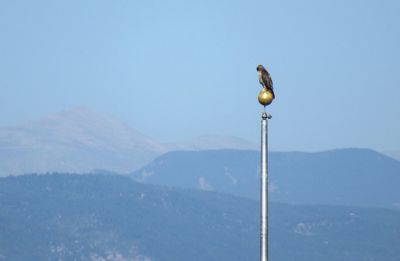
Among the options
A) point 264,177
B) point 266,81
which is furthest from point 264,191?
point 266,81

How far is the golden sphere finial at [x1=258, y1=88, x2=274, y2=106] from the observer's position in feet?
67.5

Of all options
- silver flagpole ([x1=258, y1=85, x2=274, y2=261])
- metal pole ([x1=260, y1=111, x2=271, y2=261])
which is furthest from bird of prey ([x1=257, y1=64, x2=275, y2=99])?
metal pole ([x1=260, y1=111, x2=271, y2=261])

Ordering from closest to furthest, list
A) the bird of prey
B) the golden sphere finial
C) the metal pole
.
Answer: the metal pole → the golden sphere finial → the bird of prey

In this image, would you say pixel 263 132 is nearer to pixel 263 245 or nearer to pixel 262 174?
pixel 262 174

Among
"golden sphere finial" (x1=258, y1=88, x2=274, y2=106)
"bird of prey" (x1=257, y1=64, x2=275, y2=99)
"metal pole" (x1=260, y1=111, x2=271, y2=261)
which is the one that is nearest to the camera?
"metal pole" (x1=260, y1=111, x2=271, y2=261)

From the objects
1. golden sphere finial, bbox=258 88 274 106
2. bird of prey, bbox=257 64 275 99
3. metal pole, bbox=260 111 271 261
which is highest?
bird of prey, bbox=257 64 275 99

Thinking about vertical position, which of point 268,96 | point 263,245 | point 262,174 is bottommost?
point 263,245

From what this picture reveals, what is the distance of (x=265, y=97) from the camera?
2072 centimetres

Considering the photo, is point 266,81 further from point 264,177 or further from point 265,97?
point 264,177

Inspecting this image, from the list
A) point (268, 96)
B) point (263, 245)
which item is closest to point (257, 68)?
point (268, 96)

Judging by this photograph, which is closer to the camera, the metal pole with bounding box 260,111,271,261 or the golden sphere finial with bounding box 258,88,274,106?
the metal pole with bounding box 260,111,271,261

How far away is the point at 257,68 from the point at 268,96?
1.19 meters

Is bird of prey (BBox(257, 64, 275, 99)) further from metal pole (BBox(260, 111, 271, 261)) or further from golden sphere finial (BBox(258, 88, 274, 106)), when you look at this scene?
metal pole (BBox(260, 111, 271, 261))

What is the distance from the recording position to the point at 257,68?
21.7 metres
